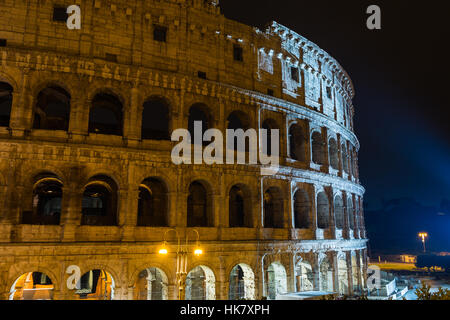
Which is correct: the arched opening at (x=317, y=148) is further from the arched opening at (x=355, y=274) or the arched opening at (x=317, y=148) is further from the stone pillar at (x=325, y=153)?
the arched opening at (x=355, y=274)

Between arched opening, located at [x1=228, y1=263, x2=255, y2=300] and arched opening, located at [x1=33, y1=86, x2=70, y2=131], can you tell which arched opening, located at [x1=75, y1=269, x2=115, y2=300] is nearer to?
arched opening, located at [x1=228, y1=263, x2=255, y2=300]

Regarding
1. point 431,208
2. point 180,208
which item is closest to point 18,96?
point 180,208

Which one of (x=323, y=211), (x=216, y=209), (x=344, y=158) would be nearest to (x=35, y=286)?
(x=216, y=209)

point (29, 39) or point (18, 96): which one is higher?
point (29, 39)

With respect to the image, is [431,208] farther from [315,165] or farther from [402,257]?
[315,165]

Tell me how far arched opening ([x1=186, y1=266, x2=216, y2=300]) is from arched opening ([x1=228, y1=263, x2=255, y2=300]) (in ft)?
5.61

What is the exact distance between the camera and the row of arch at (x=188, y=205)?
17.8m

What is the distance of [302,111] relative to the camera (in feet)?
75.8

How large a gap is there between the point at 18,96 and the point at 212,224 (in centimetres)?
1100

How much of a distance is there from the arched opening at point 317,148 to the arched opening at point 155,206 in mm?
11766

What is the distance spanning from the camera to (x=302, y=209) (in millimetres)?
23000

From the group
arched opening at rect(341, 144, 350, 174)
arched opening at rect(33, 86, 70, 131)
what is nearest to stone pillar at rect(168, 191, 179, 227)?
arched opening at rect(33, 86, 70, 131)

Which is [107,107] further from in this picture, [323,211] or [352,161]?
[352,161]
